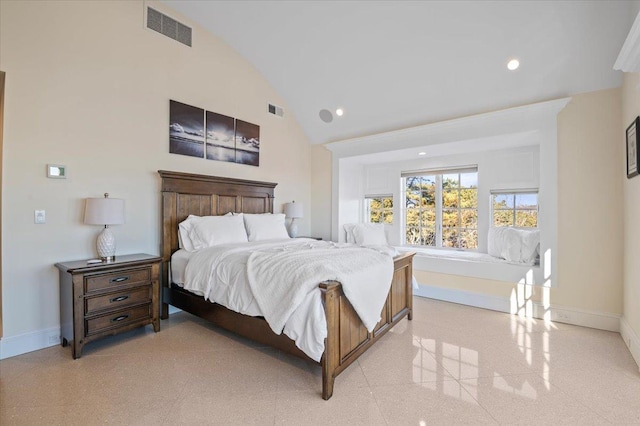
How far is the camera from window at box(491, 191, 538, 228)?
4109 millimetres

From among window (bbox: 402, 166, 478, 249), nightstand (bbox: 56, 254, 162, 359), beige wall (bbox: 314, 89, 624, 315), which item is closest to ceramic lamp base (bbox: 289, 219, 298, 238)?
window (bbox: 402, 166, 478, 249)

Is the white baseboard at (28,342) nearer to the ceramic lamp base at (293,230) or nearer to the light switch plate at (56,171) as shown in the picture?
the light switch plate at (56,171)

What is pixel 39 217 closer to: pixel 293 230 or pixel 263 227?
pixel 263 227

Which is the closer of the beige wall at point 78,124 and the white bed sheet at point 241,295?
the white bed sheet at point 241,295

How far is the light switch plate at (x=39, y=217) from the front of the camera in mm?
2602

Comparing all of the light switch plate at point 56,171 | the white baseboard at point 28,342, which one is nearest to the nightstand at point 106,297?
the white baseboard at point 28,342

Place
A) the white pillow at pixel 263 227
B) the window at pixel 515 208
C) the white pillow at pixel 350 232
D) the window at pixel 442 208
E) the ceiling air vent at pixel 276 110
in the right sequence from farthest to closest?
1. the white pillow at pixel 350 232
2. the ceiling air vent at pixel 276 110
3. the window at pixel 442 208
4. the window at pixel 515 208
5. the white pillow at pixel 263 227

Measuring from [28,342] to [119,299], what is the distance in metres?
0.81

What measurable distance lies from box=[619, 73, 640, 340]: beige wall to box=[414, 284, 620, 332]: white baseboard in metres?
0.24

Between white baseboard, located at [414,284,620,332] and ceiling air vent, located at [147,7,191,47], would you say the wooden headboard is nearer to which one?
ceiling air vent, located at [147,7,191,47]

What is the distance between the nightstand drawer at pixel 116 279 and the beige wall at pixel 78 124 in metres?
0.56

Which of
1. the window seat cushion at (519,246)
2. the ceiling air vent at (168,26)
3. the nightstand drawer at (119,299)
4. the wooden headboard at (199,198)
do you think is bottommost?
the nightstand drawer at (119,299)

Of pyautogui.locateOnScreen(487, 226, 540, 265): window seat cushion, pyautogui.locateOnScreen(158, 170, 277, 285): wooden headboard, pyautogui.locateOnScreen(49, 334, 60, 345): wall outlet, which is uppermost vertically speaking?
pyautogui.locateOnScreen(158, 170, 277, 285): wooden headboard

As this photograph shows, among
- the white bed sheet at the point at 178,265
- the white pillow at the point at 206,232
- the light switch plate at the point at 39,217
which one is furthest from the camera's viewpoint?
the white pillow at the point at 206,232
